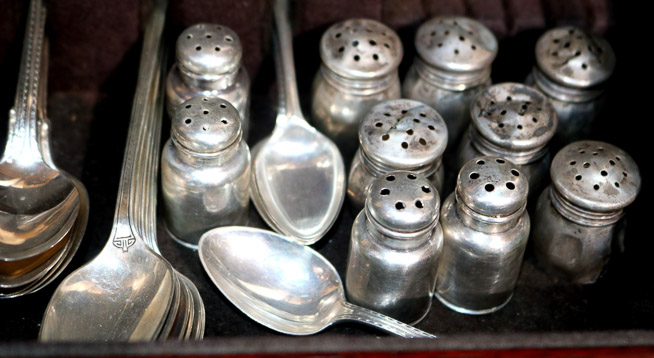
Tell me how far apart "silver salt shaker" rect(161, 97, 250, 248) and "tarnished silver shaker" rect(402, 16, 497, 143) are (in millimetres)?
279

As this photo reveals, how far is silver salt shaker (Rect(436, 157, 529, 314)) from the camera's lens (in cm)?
81

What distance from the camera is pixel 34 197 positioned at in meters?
0.94

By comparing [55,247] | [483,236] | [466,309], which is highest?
[55,247]

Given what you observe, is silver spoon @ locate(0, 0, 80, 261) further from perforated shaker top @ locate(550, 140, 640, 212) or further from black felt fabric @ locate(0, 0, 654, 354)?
perforated shaker top @ locate(550, 140, 640, 212)

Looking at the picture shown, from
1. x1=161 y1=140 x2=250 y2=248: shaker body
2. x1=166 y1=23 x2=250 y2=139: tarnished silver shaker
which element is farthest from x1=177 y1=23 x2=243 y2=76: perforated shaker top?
x1=161 y1=140 x2=250 y2=248: shaker body

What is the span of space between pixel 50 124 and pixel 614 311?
79 cm

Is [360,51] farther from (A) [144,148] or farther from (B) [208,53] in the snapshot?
(A) [144,148]

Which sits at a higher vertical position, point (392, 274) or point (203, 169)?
point (203, 169)

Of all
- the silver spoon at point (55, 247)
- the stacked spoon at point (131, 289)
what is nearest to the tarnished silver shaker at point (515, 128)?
the stacked spoon at point (131, 289)

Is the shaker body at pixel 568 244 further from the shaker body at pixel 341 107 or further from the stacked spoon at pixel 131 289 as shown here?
the stacked spoon at pixel 131 289

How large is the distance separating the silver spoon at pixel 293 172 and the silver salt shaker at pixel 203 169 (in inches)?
2.1

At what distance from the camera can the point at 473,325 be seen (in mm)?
893

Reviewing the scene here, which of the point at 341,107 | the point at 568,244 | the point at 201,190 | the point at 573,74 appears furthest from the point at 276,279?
the point at 573,74

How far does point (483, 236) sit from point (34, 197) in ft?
1.81
